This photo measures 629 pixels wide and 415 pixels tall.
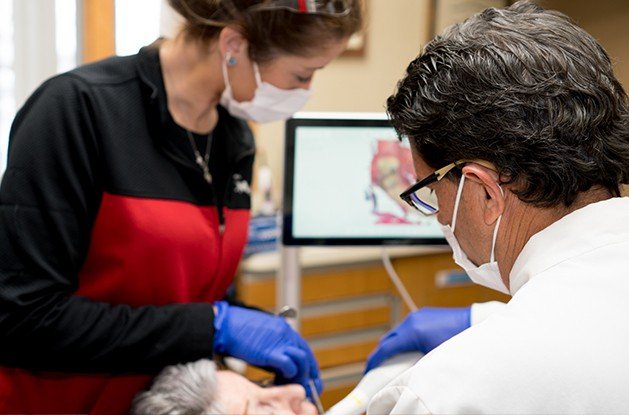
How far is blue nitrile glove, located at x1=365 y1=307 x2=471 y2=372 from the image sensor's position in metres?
1.45

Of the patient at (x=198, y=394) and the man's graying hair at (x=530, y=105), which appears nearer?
the man's graying hair at (x=530, y=105)

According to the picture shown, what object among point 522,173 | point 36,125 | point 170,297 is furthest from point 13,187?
point 522,173

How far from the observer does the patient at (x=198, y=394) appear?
4.45 feet

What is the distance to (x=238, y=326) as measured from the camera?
4.73ft

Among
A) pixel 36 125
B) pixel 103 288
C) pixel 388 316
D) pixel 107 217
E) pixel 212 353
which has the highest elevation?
pixel 36 125

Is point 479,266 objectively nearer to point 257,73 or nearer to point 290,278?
point 257,73

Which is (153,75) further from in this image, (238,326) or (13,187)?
(238,326)

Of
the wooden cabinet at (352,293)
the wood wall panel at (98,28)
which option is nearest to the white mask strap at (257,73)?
the wooden cabinet at (352,293)

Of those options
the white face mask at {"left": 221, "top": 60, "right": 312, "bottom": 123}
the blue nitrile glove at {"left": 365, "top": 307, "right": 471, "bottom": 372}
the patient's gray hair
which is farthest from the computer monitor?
the patient's gray hair

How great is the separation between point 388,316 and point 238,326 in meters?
1.26

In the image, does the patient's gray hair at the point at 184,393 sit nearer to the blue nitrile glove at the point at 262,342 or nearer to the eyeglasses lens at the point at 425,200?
the blue nitrile glove at the point at 262,342

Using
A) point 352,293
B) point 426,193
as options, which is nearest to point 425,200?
point 426,193

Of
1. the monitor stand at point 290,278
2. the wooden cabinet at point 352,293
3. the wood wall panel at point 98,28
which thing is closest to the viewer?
the monitor stand at point 290,278

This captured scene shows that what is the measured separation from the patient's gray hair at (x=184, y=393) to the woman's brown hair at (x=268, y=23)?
62cm
